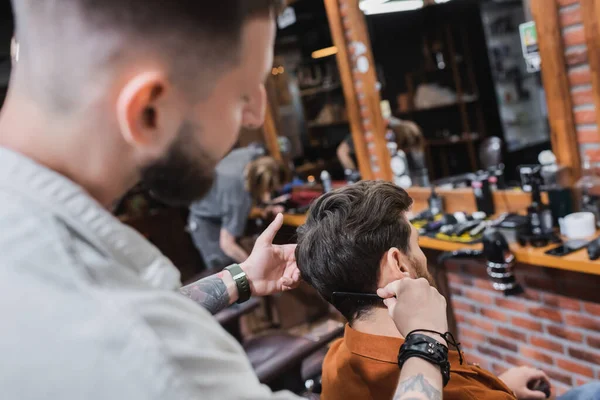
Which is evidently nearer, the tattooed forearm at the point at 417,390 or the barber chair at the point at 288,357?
the tattooed forearm at the point at 417,390

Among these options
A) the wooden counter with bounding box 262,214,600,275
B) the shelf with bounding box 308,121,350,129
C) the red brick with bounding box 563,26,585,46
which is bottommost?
the wooden counter with bounding box 262,214,600,275

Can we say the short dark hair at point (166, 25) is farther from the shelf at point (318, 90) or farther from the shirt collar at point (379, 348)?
the shelf at point (318, 90)

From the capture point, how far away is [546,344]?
2918mm

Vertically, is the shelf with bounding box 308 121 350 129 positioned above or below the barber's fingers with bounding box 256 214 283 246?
above

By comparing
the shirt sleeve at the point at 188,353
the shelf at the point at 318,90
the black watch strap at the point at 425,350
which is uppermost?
the shelf at the point at 318,90

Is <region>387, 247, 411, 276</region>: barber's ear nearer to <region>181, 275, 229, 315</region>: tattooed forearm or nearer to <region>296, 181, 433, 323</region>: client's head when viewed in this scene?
<region>296, 181, 433, 323</region>: client's head

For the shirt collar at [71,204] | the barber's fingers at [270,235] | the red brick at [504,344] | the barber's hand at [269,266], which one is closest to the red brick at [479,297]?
the red brick at [504,344]

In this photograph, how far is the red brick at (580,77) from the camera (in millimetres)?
2681

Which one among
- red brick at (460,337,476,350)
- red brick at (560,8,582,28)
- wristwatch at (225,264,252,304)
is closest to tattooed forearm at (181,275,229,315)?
wristwatch at (225,264,252,304)

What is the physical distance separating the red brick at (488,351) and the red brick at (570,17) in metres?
1.86

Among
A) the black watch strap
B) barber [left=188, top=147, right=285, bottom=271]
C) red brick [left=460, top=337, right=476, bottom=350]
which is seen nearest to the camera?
the black watch strap

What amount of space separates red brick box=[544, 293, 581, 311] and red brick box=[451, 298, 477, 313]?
583 mm

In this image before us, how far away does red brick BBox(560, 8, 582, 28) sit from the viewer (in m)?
2.64

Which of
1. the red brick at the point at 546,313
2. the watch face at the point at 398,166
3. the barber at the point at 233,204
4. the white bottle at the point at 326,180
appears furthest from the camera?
the white bottle at the point at 326,180
